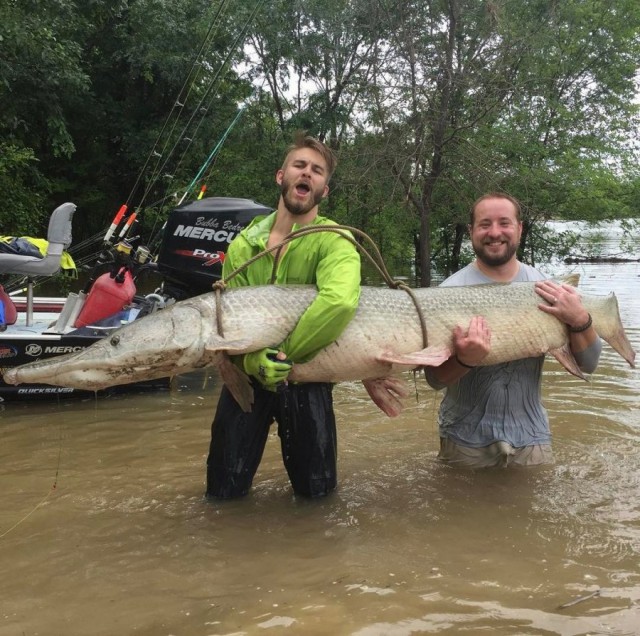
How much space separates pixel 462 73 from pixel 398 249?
1130 cm

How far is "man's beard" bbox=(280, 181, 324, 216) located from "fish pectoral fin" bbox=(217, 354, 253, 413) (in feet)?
3.04

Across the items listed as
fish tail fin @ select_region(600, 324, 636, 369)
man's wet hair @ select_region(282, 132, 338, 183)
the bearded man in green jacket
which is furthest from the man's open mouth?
fish tail fin @ select_region(600, 324, 636, 369)

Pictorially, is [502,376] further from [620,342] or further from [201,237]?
[201,237]

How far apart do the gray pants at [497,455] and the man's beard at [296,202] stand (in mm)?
1719

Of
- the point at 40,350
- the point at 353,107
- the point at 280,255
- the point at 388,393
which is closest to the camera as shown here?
the point at 280,255

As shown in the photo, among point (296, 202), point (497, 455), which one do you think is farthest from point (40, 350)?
point (497, 455)

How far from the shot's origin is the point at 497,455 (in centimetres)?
381

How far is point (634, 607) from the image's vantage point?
2.65 meters

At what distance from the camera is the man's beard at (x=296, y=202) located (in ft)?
11.5

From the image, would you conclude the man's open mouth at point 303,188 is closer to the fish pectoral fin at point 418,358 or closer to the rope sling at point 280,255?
the rope sling at point 280,255

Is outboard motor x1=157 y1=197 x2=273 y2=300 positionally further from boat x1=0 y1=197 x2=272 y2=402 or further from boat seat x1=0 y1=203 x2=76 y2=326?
boat seat x1=0 y1=203 x2=76 y2=326

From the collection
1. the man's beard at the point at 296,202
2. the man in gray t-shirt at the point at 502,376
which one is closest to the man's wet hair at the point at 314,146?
the man's beard at the point at 296,202

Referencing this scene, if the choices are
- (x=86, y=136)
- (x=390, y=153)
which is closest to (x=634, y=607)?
(x=390, y=153)

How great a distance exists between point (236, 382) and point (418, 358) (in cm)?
97
